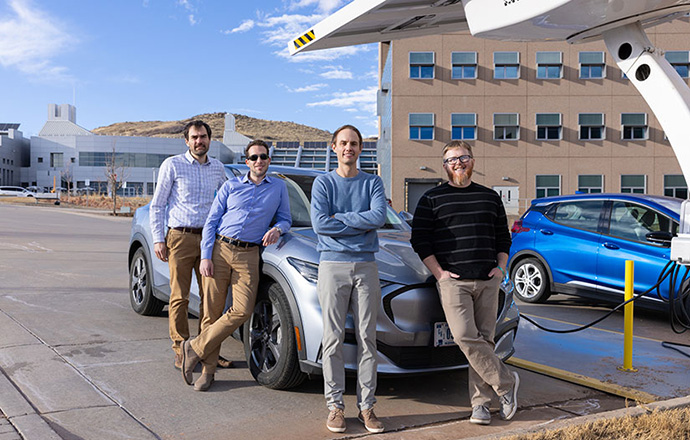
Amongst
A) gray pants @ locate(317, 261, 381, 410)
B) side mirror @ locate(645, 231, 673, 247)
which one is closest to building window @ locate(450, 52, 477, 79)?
side mirror @ locate(645, 231, 673, 247)

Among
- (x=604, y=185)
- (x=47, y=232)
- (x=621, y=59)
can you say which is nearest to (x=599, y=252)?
(x=621, y=59)

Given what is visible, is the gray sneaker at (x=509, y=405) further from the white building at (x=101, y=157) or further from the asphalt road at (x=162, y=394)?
the white building at (x=101, y=157)

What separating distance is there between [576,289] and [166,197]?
18.4 ft

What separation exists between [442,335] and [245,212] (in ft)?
5.47

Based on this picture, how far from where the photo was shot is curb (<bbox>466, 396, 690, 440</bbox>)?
367 cm

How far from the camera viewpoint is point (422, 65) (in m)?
33.6

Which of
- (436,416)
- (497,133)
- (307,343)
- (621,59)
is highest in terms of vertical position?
(497,133)

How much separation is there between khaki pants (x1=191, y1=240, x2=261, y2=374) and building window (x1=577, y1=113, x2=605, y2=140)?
3293 centimetres

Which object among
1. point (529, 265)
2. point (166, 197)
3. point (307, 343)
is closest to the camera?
point (307, 343)

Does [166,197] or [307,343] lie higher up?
[166,197]

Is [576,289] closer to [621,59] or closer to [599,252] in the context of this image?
[599,252]

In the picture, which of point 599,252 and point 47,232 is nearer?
point 599,252

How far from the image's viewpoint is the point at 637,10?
4148 mm

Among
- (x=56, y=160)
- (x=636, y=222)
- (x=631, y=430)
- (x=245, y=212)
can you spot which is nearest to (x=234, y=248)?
(x=245, y=212)
